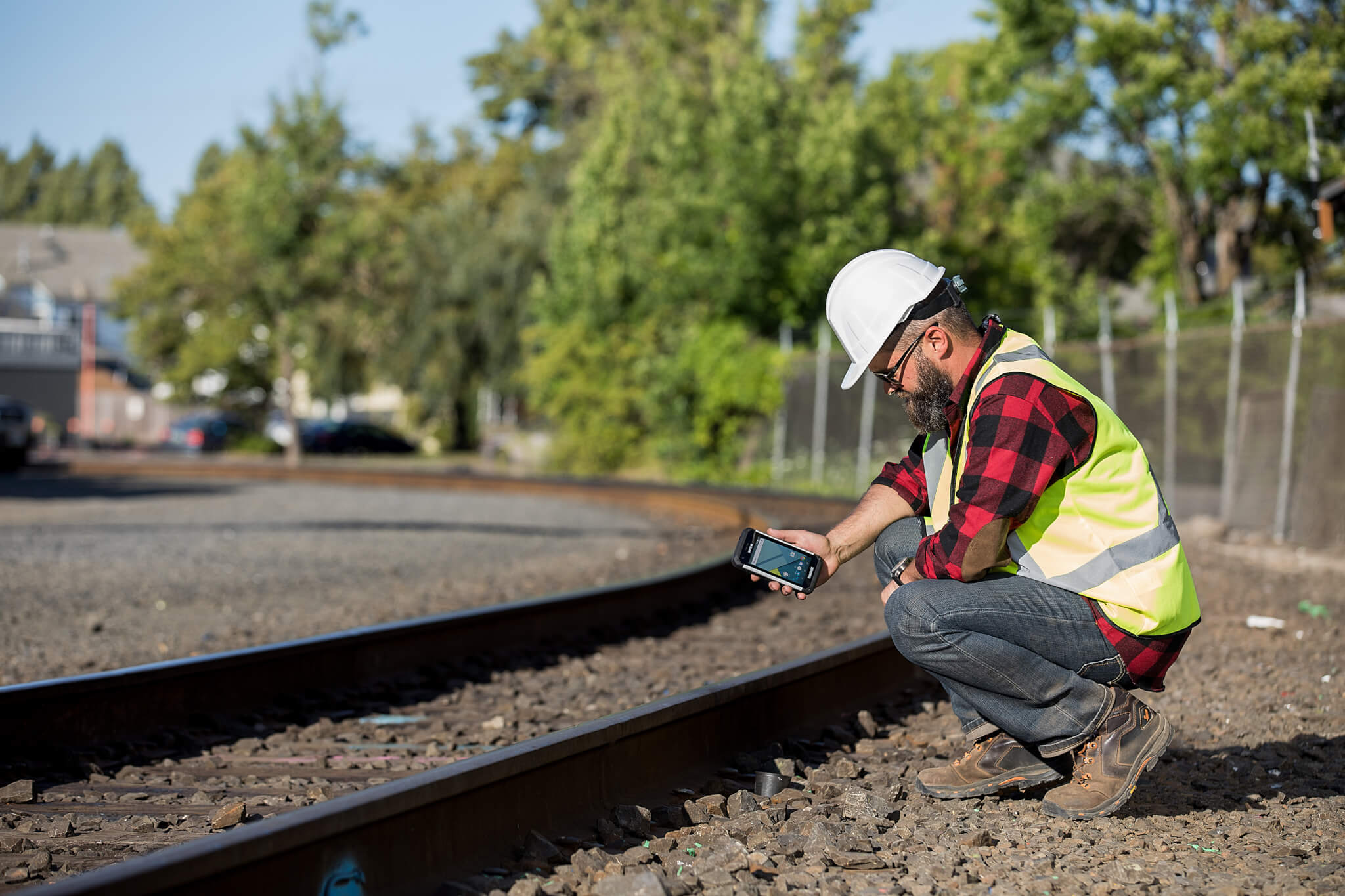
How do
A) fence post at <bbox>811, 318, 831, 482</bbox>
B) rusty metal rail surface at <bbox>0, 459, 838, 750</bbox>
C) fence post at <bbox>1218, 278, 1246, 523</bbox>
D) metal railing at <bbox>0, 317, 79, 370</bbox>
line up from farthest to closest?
metal railing at <bbox>0, 317, 79, 370</bbox>
fence post at <bbox>811, 318, 831, 482</bbox>
fence post at <bbox>1218, 278, 1246, 523</bbox>
rusty metal rail surface at <bbox>0, 459, 838, 750</bbox>

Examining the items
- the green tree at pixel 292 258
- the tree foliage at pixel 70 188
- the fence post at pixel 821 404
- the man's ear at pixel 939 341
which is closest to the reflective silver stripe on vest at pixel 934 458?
the man's ear at pixel 939 341

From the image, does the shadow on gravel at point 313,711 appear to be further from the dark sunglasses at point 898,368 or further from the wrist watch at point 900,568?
the dark sunglasses at point 898,368

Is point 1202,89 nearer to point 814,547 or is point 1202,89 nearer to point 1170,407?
point 1170,407

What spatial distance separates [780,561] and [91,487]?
71.6ft

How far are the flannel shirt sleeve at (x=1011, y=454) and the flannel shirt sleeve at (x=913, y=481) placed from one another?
0.62 m

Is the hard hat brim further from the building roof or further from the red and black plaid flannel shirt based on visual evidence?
the building roof

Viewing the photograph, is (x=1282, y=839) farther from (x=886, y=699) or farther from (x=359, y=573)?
(x=359, y=573)

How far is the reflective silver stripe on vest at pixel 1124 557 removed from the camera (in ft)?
11.1

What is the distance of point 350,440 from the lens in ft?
155

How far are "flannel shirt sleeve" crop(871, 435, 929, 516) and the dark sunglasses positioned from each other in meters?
0.46

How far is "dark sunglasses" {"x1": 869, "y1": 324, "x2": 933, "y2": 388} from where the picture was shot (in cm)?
346

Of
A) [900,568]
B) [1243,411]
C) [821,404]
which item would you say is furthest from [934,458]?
[821,404]

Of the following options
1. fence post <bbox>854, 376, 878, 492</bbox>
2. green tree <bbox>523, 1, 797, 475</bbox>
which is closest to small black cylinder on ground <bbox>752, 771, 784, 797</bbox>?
fence post <bbox>854, 376, 878, 492</bbox>

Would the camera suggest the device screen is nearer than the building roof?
Yes
